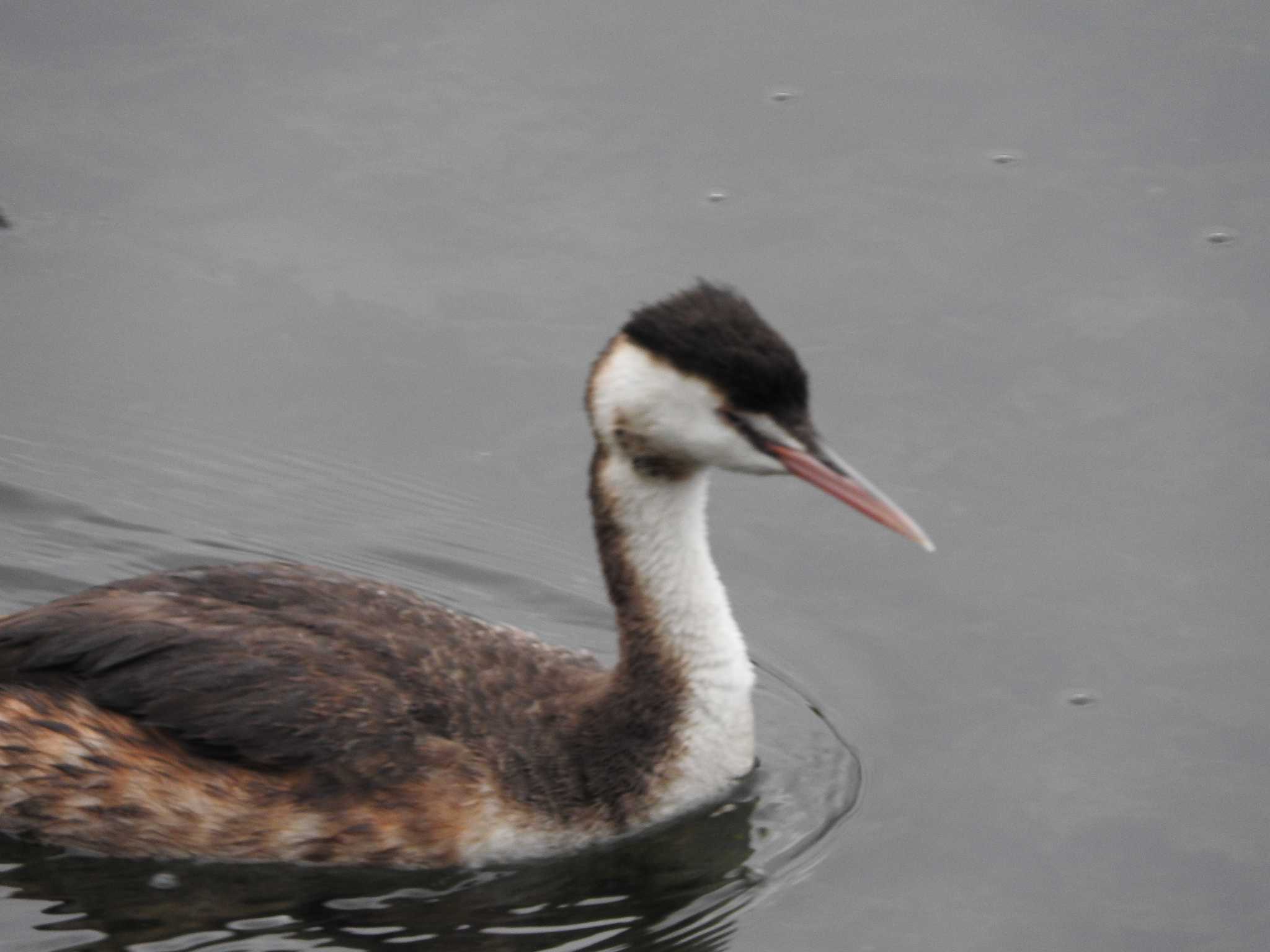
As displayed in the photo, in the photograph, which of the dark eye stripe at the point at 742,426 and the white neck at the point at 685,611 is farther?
the white neck at the point at 685,611

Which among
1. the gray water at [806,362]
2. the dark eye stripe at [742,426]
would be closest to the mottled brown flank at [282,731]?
the gray water at [806,362]

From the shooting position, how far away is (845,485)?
775cm

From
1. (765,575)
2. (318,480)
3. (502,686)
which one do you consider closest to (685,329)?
(502,686)

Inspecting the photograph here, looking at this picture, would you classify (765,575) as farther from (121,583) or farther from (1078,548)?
(121,583)

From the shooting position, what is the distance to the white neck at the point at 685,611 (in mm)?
8055

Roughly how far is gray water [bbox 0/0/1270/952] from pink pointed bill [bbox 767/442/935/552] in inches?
47.7

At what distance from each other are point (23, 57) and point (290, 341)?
3043 mm

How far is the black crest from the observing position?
7.63 meters

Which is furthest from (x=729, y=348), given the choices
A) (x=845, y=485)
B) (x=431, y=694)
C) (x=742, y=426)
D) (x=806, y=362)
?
(x=806, y=362)

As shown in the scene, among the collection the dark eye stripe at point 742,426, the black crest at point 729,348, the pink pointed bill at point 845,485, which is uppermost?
the black crest at point 729,348

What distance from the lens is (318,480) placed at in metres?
10.1

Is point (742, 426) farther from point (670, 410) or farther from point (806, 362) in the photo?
point (806, 362)

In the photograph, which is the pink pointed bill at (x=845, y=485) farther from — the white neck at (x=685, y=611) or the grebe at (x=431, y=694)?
the white neck at (x=685, y=611)

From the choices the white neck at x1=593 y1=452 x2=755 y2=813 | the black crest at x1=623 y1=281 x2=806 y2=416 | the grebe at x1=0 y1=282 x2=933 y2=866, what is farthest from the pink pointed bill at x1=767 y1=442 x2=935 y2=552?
the white neck at x1=593 y1=452 x2=755 y2=813
